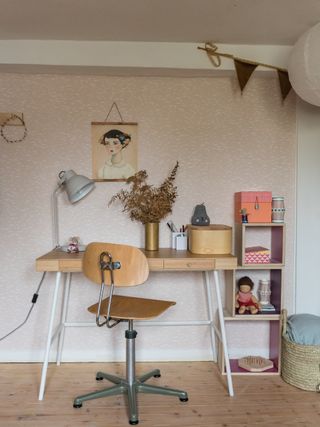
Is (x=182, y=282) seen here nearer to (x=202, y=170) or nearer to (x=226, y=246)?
(x=226, y=246)

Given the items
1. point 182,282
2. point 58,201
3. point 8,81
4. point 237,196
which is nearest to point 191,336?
point 182,282

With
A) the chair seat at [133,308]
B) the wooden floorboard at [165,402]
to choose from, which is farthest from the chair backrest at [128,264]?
the wooden floorboard at [165,402]

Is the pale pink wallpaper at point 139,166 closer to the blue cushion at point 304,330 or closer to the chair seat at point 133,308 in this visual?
the blue cushion at point 304,330

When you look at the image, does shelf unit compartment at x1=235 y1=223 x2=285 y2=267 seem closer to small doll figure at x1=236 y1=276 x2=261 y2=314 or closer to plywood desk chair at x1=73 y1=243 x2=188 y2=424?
small doll figure at x1=236 y1=276 x2=261 y2=314

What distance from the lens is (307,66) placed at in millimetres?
1855

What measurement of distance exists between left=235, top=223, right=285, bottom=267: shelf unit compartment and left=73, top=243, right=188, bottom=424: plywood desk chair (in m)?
0.64

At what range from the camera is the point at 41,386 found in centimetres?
206

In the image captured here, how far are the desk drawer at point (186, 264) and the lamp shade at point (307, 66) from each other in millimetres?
1018

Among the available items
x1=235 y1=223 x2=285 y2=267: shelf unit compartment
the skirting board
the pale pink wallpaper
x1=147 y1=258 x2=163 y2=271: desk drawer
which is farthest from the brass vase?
the skirting board

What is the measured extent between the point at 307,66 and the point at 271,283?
1.34 m

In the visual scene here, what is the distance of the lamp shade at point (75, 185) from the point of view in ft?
7.52

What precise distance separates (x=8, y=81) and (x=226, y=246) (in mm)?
1722

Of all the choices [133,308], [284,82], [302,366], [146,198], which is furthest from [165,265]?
[284,82]

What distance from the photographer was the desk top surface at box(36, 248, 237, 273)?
81.0 inches
